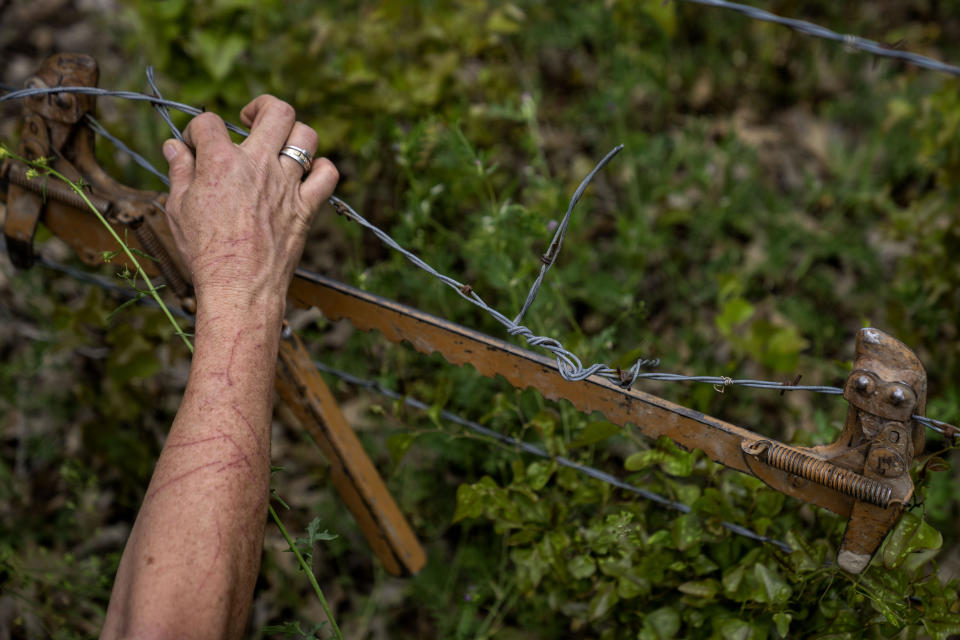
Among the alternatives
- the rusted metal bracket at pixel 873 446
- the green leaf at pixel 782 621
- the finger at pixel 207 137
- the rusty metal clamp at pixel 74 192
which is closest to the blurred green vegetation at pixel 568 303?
the green leaf at pixel 782 621

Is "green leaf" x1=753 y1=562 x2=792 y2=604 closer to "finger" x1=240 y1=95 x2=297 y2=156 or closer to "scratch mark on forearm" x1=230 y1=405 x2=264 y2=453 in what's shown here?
"scratch mark on forearm" x1=230 y1=405 x2=264 y2=453

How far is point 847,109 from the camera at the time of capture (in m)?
3.78

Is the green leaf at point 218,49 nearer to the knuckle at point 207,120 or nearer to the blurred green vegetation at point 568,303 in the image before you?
the blurred green vegetation at point 568,303

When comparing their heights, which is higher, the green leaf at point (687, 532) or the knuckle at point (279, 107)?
the knuckle at point (279, 107)

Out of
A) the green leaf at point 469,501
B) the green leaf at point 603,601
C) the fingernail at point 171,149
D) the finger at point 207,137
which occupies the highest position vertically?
the finger at point 207,137

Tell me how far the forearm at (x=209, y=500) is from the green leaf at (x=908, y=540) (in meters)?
1.28

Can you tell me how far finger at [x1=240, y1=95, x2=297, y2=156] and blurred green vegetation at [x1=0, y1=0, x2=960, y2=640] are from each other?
0.62m

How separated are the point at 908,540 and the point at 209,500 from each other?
1401 mm

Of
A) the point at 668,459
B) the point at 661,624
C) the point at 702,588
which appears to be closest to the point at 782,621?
the point at 702,588

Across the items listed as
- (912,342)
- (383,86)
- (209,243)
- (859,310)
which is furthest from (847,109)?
(209,243)

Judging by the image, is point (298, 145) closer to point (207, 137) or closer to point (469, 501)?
point (207, 137)

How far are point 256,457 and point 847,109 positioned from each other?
3.75 metres

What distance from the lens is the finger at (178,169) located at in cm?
153

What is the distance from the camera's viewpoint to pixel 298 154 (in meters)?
1.59
